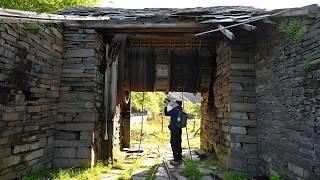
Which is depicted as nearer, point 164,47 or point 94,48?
point 94,48

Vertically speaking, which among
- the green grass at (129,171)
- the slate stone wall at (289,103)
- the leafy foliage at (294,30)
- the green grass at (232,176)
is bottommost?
the green grass at (129,171)

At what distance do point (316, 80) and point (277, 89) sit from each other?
128 centimetres

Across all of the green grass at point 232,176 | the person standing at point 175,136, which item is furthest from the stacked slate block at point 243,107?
Answer: the person standing at point 175,136

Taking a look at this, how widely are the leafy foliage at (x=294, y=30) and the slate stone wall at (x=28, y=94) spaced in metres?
4.55

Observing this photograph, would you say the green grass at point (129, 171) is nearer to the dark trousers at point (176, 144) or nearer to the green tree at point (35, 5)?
the dark trousers at point (176, 144)

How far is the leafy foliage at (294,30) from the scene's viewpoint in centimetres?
488

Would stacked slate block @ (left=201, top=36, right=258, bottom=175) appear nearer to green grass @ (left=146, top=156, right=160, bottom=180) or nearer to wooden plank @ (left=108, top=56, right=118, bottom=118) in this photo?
green grass @ (left=146, top=156, right=160, bottom=180)

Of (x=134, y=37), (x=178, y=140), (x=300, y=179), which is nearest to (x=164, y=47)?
(x=134, y=37)

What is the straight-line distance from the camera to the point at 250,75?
681 cm

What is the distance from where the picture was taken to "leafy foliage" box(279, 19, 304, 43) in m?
4.88

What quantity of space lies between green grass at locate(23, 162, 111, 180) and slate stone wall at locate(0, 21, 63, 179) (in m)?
0.18

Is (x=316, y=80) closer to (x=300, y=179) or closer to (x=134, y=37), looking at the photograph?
(x=300, y=179)

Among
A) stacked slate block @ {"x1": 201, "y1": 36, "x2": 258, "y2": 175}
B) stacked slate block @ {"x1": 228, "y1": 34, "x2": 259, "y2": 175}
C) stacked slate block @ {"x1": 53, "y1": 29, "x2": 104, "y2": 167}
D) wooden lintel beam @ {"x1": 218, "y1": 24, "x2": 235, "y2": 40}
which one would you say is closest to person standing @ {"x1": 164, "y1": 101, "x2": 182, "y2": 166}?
Answer: stacked slate block @ {"x1": 201, "y1": 36, "x2": 258, "y2": 175}

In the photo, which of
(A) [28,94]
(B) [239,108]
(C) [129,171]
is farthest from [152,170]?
(A) [28,94]
